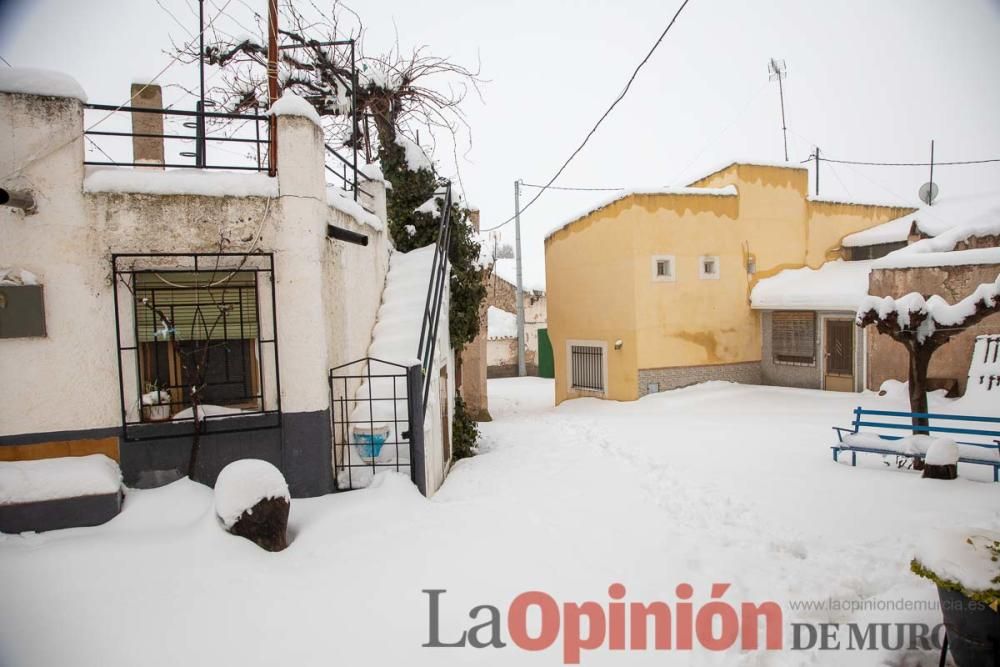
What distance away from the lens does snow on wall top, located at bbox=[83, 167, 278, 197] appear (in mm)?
4770

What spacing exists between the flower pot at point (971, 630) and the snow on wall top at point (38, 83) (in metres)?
8.06

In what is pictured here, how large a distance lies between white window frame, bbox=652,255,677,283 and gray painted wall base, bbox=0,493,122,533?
520 inches

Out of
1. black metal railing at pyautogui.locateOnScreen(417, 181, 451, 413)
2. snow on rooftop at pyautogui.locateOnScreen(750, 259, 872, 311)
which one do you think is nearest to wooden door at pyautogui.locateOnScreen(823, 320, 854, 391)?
snow on rooftop at pyautogui.locateOnScreen(750, 259, 872, 311)

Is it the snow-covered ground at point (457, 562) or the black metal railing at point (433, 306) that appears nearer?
the snow-covered ground at point (457, 562)

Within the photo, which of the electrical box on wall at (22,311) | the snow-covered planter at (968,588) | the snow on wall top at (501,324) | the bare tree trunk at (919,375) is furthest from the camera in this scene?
Result: the snow on wall top at (501,324)

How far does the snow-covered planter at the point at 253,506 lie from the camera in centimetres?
407

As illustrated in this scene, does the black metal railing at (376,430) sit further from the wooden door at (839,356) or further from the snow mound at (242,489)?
the wooden door at (839,356)

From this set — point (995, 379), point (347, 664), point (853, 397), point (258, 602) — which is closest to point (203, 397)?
point (258, 602)

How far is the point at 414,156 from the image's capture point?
9.80m

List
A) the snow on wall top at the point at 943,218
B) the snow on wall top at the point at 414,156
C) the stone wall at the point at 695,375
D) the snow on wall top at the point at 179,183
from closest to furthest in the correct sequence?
the snow on wall top at the point at 179,183 → the snow on wall top at the point at 414,156 → the snow on wall top at the point at 943,218 → the stone wall at the point at 695,375

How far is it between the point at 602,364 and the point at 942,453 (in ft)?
32.0

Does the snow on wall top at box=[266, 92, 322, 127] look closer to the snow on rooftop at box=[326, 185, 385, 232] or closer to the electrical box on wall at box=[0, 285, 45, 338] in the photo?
the snow on rooftop at box=[326, 185, 385, 232]

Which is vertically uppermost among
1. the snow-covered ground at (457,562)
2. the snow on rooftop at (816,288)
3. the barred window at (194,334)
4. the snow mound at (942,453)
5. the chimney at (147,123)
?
the chimney at (147,123)

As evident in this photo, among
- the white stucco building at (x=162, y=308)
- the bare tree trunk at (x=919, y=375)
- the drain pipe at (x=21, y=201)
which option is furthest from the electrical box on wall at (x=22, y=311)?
the bare tree trunk at (x=919, y=375)
